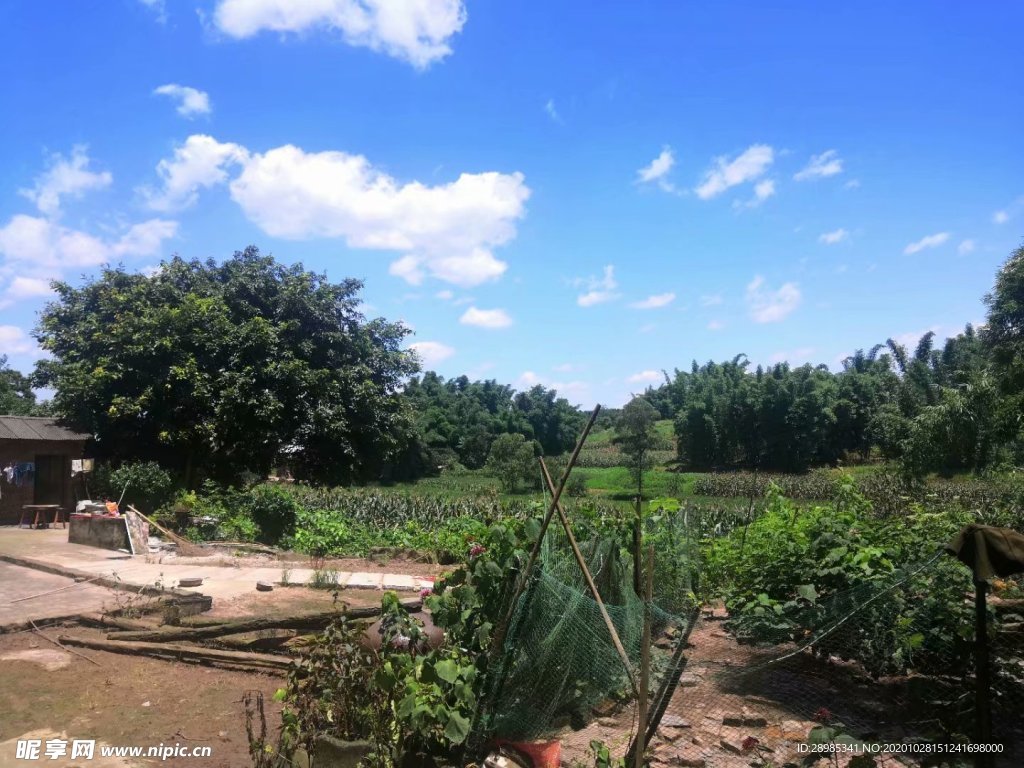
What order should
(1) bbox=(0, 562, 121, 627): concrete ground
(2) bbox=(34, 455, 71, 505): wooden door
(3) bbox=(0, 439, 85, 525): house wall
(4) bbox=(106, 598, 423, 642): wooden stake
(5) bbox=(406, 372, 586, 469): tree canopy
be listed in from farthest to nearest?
(5) bbox=(406, 372, 586, 469): tree canopy < (2) bbox=(34, 455, 71, 505): wooden door < (3) bbox=(0, 439, 85, 525): house wall < (1) bbox=(0, 562, 121, 627): concrete ground < (4) bbox=(106, 598, 423, 642): wooden stake

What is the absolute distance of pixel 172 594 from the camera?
352 inches

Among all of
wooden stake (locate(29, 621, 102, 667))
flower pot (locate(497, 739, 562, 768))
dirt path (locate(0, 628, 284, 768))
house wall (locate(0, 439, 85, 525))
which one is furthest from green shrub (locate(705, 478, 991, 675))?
house wall (locate(0, 439, 85, 525))

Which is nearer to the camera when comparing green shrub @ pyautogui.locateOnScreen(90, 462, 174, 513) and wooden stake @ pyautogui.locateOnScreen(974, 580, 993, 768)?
wooden stake @ pyautogui.locateOnScreen(974, 580, 993, 768)

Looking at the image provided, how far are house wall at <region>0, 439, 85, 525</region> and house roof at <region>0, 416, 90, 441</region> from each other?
0.14 metres

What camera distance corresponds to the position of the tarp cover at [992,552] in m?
3.44

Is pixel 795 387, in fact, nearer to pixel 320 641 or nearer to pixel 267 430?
pixel 267 430

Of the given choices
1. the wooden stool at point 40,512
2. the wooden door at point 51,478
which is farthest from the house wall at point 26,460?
the wooden stool at point 40,512

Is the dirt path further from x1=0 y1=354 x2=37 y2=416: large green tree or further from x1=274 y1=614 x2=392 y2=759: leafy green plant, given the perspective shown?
x1=0 y1=354 x2=37 y2=416: large green tree

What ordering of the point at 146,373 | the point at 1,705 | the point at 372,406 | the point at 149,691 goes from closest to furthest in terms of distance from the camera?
the point at 1,705
the point at 149,691
the point at 146,373
the point at 372,406

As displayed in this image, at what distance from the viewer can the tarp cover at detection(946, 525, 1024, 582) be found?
11.3ft

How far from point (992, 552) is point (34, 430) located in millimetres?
20833

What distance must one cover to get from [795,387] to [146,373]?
116ft

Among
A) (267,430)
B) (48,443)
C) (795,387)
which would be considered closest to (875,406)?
(795,387)

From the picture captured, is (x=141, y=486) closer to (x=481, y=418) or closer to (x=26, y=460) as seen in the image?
(x=26, y=460)
